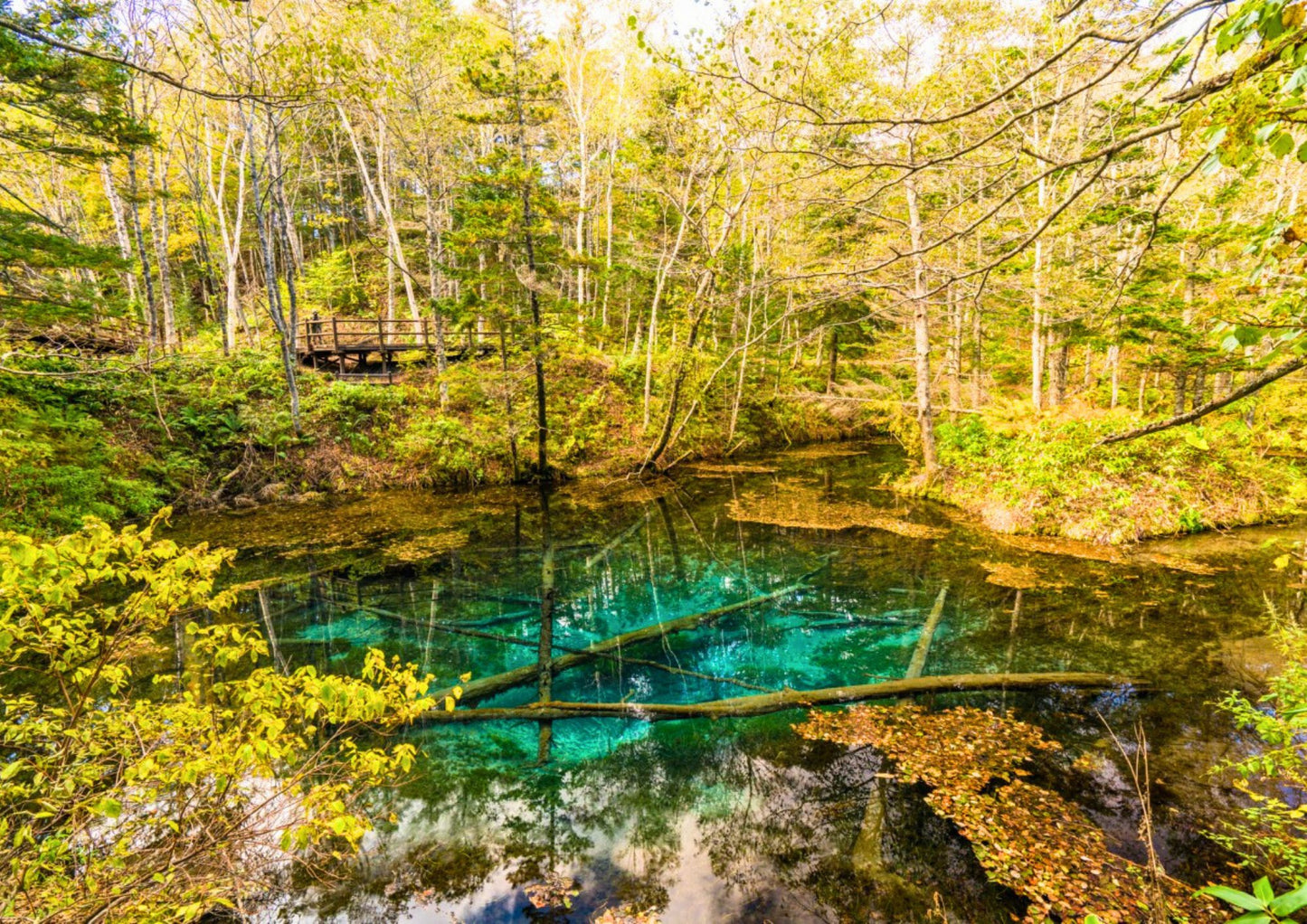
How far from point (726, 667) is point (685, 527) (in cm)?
604

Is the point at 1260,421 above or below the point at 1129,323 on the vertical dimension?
below

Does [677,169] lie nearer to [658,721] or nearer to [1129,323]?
[1129,323]

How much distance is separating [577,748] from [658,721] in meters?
0.93

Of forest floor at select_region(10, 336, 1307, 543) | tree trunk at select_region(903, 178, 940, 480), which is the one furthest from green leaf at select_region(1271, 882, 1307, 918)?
tree trunk at select_region(903, 178, 940, 480)

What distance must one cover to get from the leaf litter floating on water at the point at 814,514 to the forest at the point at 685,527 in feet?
0.65

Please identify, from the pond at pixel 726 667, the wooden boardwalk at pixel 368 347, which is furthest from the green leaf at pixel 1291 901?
the wooden boardwalk at pixel 368 347

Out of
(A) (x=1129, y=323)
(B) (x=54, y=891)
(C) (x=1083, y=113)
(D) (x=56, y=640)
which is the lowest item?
(B) (x=54, y=891)

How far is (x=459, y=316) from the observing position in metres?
13.6

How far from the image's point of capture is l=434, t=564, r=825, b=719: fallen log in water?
639 cm

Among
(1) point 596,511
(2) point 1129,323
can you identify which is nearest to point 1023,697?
(2) point 1129,323

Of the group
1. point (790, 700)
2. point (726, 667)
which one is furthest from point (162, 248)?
point (790, 700)

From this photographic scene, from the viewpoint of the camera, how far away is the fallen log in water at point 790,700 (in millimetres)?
6039

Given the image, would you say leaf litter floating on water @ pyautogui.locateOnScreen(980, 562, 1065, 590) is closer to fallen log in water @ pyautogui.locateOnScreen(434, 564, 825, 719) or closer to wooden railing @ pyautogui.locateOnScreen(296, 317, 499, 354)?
fallen log in water @ pyautogui.locateOnScreen(434, 564, 825, 719)

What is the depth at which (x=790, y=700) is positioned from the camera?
622cm
